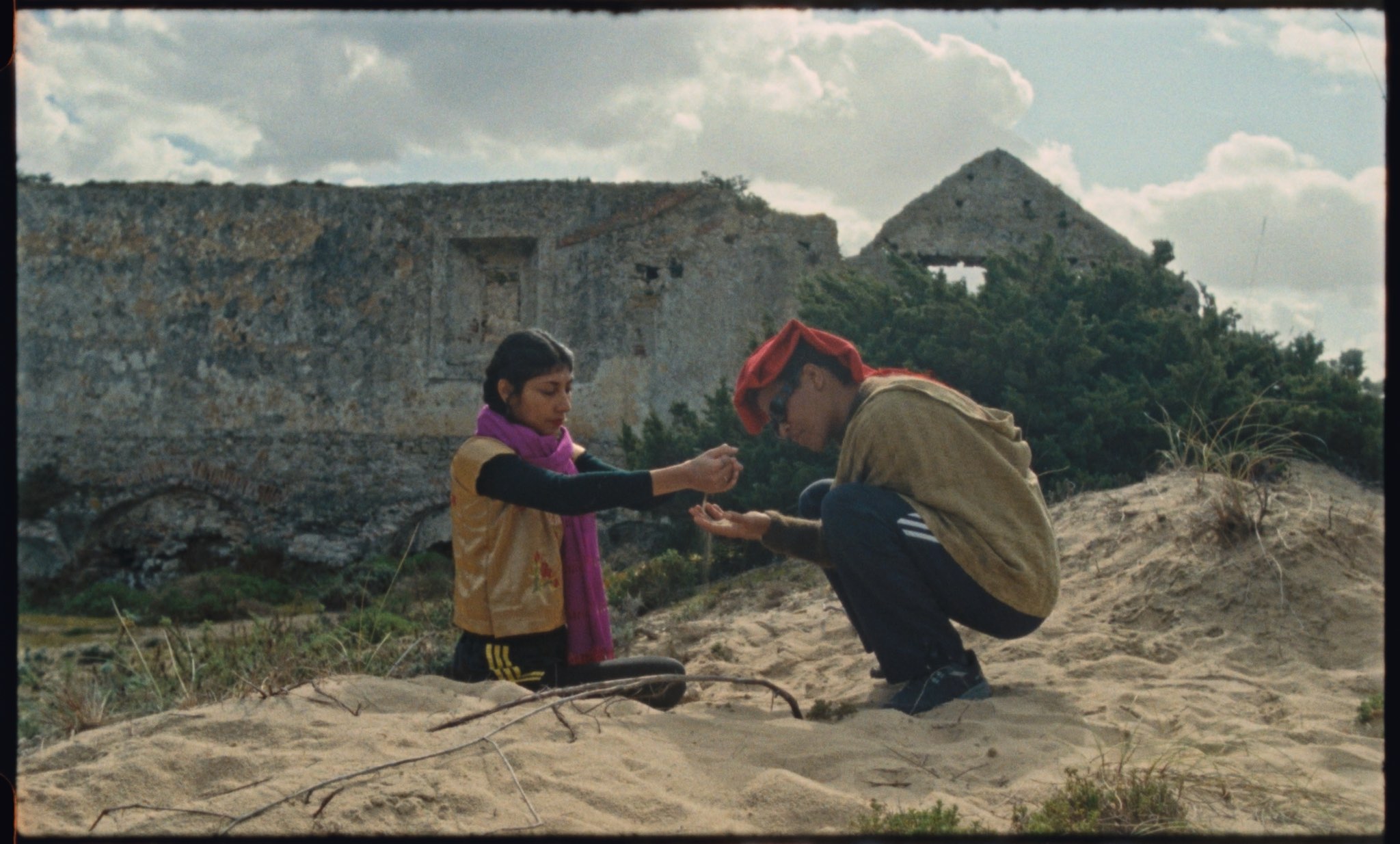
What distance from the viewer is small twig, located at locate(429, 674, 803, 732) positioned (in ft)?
9.16

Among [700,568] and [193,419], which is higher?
[193,419]

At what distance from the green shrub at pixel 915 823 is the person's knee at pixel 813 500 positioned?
168 centimetres

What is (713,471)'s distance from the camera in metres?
3.41

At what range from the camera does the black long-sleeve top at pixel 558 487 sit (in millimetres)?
3354

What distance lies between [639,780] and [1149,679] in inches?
74.3

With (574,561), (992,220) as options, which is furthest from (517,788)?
(992,220)

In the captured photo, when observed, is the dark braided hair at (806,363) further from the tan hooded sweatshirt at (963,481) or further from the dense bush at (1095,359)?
the dense bush at (1095,359)

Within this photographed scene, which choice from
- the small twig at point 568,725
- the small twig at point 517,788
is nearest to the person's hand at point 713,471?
the small twig at point 568,725

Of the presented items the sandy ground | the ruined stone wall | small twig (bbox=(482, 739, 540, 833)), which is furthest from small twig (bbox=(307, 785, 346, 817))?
the ruined stone wall

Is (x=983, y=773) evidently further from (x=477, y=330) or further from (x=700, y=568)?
(x=477, y=330)

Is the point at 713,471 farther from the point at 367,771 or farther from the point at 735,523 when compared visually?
the point at 367,771

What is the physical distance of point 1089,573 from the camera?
15.5 feet

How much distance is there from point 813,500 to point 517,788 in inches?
72.5

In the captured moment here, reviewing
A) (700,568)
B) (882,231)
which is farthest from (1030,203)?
(700,568)
